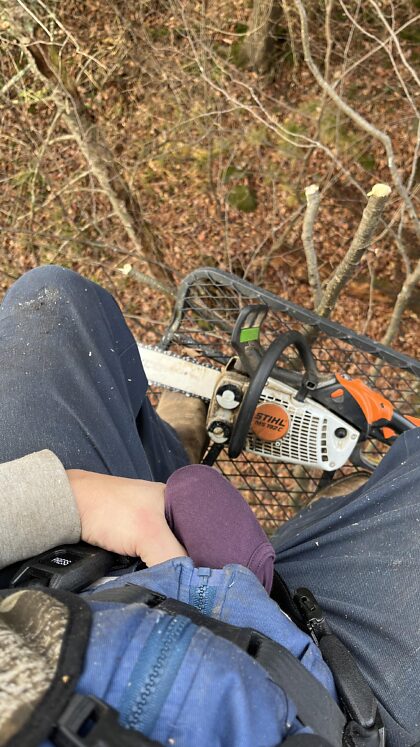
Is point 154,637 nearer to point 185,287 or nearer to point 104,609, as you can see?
point 104,609

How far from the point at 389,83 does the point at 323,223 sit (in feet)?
2.95

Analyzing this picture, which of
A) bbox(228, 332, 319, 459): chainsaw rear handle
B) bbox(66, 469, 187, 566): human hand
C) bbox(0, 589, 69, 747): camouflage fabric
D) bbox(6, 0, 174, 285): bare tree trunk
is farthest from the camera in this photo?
bbox(6, 0, 174, 285): bare tree trunk

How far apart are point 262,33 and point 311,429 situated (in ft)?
10.1

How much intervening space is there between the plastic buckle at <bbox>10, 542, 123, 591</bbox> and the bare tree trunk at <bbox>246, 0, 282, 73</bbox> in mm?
3334

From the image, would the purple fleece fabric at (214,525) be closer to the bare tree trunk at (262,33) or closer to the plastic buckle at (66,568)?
the plastic buckle at (66,568)

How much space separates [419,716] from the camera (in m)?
0.80

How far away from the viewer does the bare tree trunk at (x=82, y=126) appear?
296cm

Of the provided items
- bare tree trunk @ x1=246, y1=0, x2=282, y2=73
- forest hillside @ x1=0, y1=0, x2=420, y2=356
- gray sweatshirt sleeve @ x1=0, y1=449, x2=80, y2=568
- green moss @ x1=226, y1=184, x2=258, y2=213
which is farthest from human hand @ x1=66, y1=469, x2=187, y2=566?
green moss @ x1=226, y1=184, x2=258, y2=213

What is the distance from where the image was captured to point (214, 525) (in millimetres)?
834

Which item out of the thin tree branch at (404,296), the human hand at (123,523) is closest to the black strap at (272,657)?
the human hand at (123,523)

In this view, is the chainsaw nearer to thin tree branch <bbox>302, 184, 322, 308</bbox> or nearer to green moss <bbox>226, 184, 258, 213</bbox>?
thin tree branch <bbox>302, 184, 322, 308</bbox>

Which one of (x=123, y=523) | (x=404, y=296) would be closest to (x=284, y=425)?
(x=123, y=523)

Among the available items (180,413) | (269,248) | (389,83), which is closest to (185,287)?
(180,413)

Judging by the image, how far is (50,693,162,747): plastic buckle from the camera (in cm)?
42
